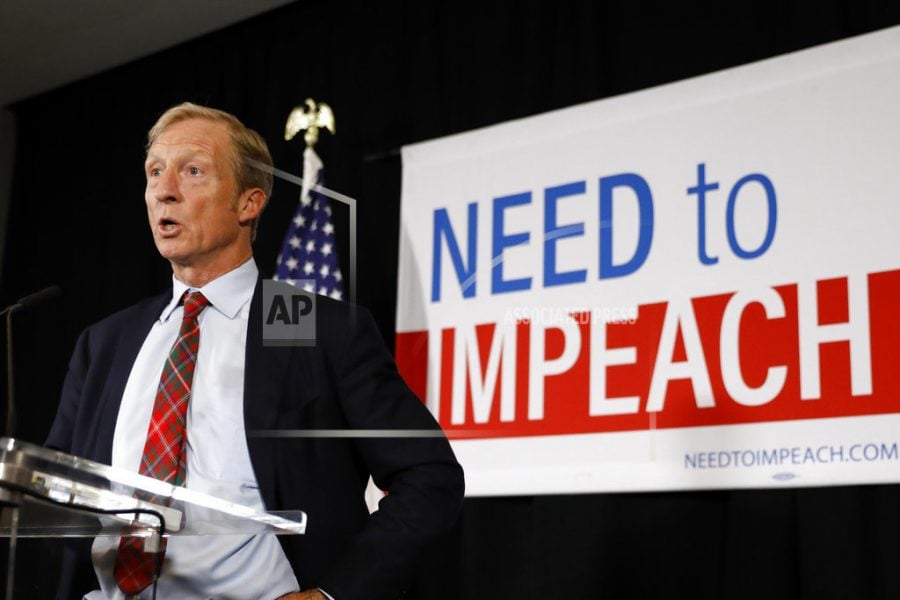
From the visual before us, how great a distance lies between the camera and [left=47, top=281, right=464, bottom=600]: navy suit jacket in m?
1.94

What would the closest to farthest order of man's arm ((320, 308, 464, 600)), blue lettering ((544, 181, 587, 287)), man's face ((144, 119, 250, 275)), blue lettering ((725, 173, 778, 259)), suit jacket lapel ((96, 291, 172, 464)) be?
man's arm ((320, 308, 464, 600)), suit jacket lapel ((96, 291, 172, 464)), man's face ((144, 119, 250, 275)), blue lettering ((725, 173, 778, 259)), blue lettering ((544, 181, 587, 287))

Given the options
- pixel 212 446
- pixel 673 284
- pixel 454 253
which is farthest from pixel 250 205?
pixel 454 253

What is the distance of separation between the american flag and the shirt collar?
2.28 m

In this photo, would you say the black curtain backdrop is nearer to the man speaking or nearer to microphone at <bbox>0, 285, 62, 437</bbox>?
the man speaking

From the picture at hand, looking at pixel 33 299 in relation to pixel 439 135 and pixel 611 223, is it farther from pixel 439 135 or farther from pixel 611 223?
pixel 439 135

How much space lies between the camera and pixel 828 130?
3.56m

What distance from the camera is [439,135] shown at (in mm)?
4750

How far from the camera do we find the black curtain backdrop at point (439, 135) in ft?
11.9

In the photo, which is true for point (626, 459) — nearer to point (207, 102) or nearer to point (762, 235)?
point (762, 235)

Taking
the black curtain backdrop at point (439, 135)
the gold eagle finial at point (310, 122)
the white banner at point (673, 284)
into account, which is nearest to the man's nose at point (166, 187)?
the white banner at point (673, 284)

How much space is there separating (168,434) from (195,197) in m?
0.44

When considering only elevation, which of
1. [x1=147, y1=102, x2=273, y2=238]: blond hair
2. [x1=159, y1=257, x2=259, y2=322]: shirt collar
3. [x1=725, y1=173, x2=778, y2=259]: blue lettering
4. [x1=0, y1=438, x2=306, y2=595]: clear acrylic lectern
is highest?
[x1=725, y1=173, x2=778, y2=259]: blue lettering

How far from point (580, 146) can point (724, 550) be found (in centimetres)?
A: 136

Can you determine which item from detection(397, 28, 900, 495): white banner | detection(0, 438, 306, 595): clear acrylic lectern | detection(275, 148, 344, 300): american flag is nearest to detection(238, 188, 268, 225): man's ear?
detection(0, 438, 306, 595): clear acrylic lectern
